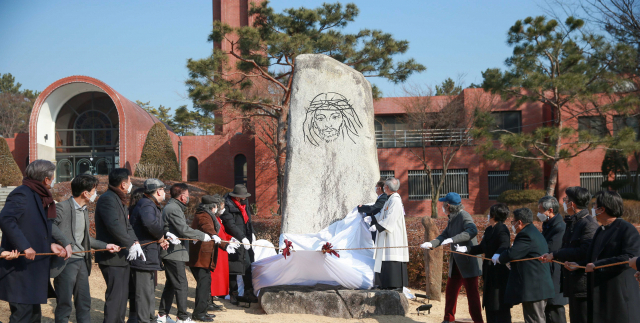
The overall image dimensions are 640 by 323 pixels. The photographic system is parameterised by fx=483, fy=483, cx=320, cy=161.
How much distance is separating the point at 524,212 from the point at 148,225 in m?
3.88

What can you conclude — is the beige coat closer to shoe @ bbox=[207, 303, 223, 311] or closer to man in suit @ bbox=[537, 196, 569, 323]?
man in suit @ bbox=[537, 196, 569, 323]

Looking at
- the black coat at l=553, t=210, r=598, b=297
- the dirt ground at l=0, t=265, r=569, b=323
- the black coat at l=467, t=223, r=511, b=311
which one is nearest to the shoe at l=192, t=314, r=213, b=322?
the dirt ground at l=0, t=265, r=569, b=323

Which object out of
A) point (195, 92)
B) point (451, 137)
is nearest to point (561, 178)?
point (451, 137)

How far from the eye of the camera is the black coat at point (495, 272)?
514cm

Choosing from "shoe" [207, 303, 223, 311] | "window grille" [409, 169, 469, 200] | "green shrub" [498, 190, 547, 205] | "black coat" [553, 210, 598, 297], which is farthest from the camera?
"window grille" [409, 169, 469, 200]

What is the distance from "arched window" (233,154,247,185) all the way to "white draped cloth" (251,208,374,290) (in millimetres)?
19521

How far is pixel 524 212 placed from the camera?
4.85m

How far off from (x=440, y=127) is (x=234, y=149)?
35.9 ft

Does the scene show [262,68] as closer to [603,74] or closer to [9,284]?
[603,74]

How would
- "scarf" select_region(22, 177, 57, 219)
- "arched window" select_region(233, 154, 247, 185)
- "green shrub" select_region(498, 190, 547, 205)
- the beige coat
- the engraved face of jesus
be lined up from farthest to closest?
"arched window" select_region(233, 154, 247, 185)
"green shrub" select_region(498, 190, 547, 205)
the engraved face of jesus
the beige coat
"scarf" select_region(22, 177, 57, 219)

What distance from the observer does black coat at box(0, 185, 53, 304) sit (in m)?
3.82

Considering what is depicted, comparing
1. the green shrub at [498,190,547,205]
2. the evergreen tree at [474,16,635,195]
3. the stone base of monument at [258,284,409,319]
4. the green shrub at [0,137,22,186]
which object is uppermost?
the evergreen tree at [474,16,635,195]

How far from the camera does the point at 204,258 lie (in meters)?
6.07

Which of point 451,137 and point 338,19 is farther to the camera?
point 451,137
